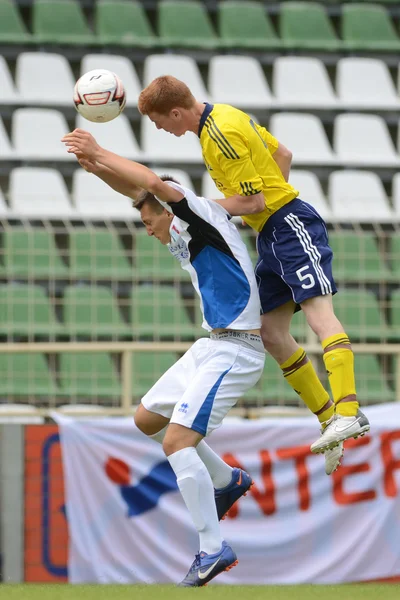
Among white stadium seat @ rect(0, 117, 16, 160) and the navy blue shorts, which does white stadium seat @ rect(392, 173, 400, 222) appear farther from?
the navy blue shorts

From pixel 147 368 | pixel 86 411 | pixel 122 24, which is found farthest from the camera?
pixel 122 24

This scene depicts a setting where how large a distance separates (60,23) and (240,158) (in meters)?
8.20

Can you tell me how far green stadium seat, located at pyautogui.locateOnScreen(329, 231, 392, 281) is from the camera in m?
9.94

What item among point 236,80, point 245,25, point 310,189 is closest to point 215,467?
point 310,189

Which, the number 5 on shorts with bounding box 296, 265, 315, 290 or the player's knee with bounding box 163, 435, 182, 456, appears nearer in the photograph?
the player's knee with bounding box 163, 435, 182, 456

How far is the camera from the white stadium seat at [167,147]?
37.6 feet

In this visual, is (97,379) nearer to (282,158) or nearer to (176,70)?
(282,158)

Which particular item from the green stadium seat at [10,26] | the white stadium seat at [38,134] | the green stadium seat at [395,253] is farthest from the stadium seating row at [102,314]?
the green stadium seat at [10,26]

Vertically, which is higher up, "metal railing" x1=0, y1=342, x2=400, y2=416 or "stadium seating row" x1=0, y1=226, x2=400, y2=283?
"stadium seating row" x1=0, y1=226, x2=400, y2=283

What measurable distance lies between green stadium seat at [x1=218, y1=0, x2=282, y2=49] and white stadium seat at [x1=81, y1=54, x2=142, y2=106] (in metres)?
1.42

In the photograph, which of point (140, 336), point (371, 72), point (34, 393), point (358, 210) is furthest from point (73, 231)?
point (371, 72)

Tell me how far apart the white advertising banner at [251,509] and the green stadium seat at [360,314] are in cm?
207

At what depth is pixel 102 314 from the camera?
9469 millimetres

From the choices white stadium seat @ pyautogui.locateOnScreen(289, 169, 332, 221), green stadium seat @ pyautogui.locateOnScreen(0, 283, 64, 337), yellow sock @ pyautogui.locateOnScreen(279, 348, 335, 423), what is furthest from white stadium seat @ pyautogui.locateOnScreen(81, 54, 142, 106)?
yellow sock @ pyautogui.locateOnScreen(279, 348, 335, 423)
